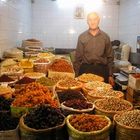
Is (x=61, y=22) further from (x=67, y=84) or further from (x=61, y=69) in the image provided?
(x=67, y=84)

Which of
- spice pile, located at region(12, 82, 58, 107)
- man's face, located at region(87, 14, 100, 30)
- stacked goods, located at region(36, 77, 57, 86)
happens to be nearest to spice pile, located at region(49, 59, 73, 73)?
stacked goods, located at region(36, 77, 57, 86)

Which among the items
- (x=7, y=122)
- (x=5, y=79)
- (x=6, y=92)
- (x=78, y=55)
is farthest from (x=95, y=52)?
(x=7, y=122)

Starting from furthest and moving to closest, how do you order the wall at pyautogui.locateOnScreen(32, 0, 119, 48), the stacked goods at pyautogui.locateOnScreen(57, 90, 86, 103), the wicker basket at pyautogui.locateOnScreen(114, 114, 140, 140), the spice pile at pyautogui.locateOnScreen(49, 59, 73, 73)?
the wall at pyautogui.locateOnScreen(32, 0, 119, 48) < the spice pile at pyautogui.locateOnScreen(49, 59, 73, 73) < the stacked goods at pyautogui.locateOnScreen(57, 90, 86, 103) < the wicker basket at pyautogui.locateOnScreen(114, 114, 140, 140)

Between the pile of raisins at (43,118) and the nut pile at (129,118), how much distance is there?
54cm

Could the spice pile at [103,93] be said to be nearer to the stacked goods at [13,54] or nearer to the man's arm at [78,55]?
the man's arm at [78,55]

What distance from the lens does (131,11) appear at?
→ 26.2 feet

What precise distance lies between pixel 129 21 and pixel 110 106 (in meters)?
5.66

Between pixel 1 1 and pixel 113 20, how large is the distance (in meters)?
4.82

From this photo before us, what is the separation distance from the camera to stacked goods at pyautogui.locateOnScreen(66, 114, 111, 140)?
2.28 meters

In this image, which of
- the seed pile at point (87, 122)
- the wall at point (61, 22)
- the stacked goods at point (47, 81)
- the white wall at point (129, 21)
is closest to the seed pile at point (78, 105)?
the seed pile at point (87, 122)

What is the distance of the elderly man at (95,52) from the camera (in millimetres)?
5504

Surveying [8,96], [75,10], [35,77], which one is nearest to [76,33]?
[75,10]

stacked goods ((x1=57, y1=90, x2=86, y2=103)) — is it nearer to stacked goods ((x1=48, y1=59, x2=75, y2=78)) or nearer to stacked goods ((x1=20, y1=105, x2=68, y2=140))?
stacked goods ((x1=20, y1=105, x2=68, y2=140))

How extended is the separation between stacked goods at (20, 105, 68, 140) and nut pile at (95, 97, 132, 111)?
0.59 m
